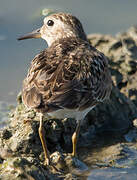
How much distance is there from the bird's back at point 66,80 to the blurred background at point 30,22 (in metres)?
2.89

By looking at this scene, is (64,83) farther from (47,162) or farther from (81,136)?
(81,136)

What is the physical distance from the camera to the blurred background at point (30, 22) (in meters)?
9.26

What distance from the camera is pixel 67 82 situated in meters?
5.06

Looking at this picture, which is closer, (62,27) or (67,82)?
(67,82)

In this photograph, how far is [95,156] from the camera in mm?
5809

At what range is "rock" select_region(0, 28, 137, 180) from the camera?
467 centimetres

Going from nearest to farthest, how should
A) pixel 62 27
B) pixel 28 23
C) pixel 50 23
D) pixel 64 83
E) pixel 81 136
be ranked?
pixel 64 83 < pixel 81 136 < pixel 62 27 < pixel 50 23 < pixel 28 23

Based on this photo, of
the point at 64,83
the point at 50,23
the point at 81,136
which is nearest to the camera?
the point at 64,83

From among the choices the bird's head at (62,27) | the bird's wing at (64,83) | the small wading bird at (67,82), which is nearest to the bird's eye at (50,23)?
the bird's head at (62,27)

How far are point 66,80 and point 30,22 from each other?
5997mm

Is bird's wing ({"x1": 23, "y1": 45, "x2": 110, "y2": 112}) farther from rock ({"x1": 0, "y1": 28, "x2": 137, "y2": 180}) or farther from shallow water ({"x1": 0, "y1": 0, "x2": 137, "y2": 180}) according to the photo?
shallow water ({"x1": 0, "y1": 0, "x2": 137, "y2": 180})

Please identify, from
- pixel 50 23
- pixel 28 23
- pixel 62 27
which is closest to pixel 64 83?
pixel 62 27

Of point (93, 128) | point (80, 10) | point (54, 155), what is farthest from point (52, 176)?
point (80, 10)

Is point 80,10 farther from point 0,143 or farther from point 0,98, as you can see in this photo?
point 0,143
